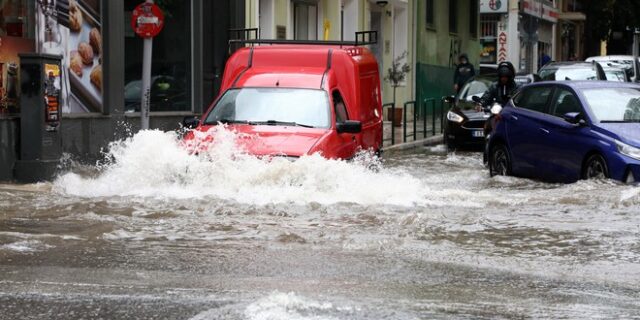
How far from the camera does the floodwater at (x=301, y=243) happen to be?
658 cm

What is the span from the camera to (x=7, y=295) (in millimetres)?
6793

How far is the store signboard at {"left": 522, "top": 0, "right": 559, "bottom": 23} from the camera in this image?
50134 millimetres

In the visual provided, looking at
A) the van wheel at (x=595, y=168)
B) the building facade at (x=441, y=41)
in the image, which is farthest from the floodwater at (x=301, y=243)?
the building facade at (x=441, y=41)

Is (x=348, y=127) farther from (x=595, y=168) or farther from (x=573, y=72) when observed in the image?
(x=573, y=72)

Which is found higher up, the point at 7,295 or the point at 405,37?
the point at 405,37

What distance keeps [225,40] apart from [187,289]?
15479 millimetres

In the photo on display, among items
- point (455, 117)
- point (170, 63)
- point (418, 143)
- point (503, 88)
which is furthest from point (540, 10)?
point (170, 63)

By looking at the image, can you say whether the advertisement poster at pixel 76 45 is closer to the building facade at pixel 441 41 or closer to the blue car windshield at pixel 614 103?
the blue car windshield at pixel 614 103

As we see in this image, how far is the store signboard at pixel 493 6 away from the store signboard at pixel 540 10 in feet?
4.69

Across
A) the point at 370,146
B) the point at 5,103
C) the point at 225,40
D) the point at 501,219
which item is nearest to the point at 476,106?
the point at 225,40

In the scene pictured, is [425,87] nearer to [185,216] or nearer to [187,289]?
[185,216]

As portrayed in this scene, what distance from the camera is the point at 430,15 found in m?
36.8

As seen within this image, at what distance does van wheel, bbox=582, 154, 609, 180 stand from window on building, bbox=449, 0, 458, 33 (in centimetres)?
2671

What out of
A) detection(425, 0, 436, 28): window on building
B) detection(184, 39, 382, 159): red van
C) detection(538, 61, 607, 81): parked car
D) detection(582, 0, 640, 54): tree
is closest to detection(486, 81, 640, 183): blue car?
detection(184, 39, 382, 159): red van
